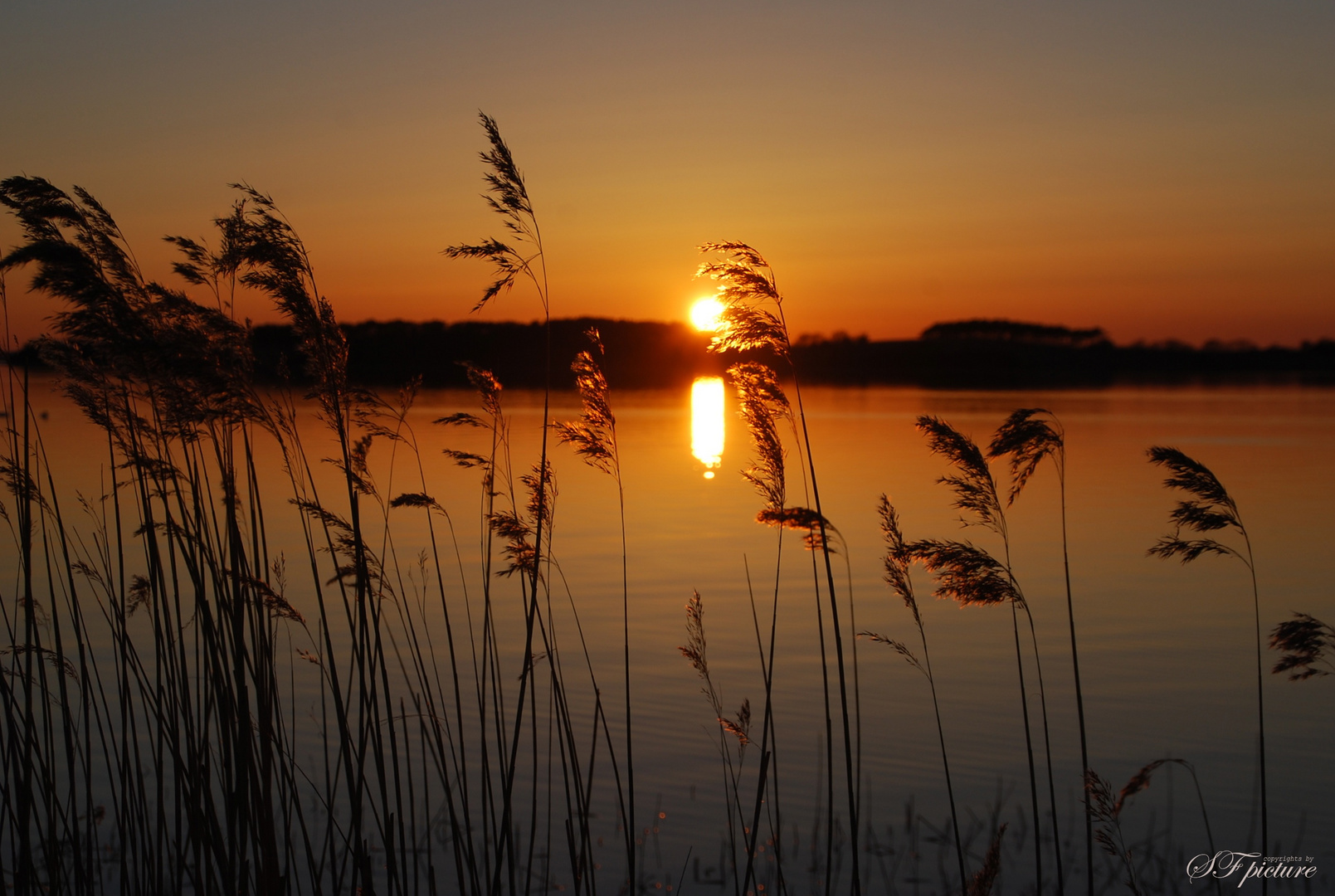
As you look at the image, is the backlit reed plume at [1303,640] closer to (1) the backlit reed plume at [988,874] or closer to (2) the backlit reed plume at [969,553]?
(2) the backlit reed plume at [969,553]

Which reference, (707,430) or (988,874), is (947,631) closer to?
(988,874)

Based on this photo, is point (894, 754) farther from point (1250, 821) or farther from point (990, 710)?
point (1250, 821)

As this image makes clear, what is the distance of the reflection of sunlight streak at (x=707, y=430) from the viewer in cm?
2797

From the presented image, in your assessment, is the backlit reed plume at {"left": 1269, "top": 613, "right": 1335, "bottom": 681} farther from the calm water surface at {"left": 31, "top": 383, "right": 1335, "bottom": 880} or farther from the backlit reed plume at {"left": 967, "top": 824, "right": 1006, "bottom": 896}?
the calm water surface at {"left": 31, "top": 383, "right": 1335, "bottom": 880}

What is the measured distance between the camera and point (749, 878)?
3037 millimetres

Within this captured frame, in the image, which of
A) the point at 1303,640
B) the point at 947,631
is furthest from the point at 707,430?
the point at 1303,640

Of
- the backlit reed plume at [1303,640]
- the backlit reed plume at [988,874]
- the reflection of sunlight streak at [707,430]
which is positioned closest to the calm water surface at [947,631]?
the backlit reed plume at [988,874]

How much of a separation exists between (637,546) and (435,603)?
16.4 ft

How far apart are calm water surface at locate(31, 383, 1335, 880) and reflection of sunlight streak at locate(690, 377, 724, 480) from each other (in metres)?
2.59

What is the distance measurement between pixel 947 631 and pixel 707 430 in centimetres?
2960

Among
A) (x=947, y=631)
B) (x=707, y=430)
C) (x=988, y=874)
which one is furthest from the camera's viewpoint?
(x=707, y=430)

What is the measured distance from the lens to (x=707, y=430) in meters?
39.5

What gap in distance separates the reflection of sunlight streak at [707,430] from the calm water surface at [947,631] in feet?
8.48

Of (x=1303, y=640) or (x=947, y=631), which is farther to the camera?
(x=947, y=631)
